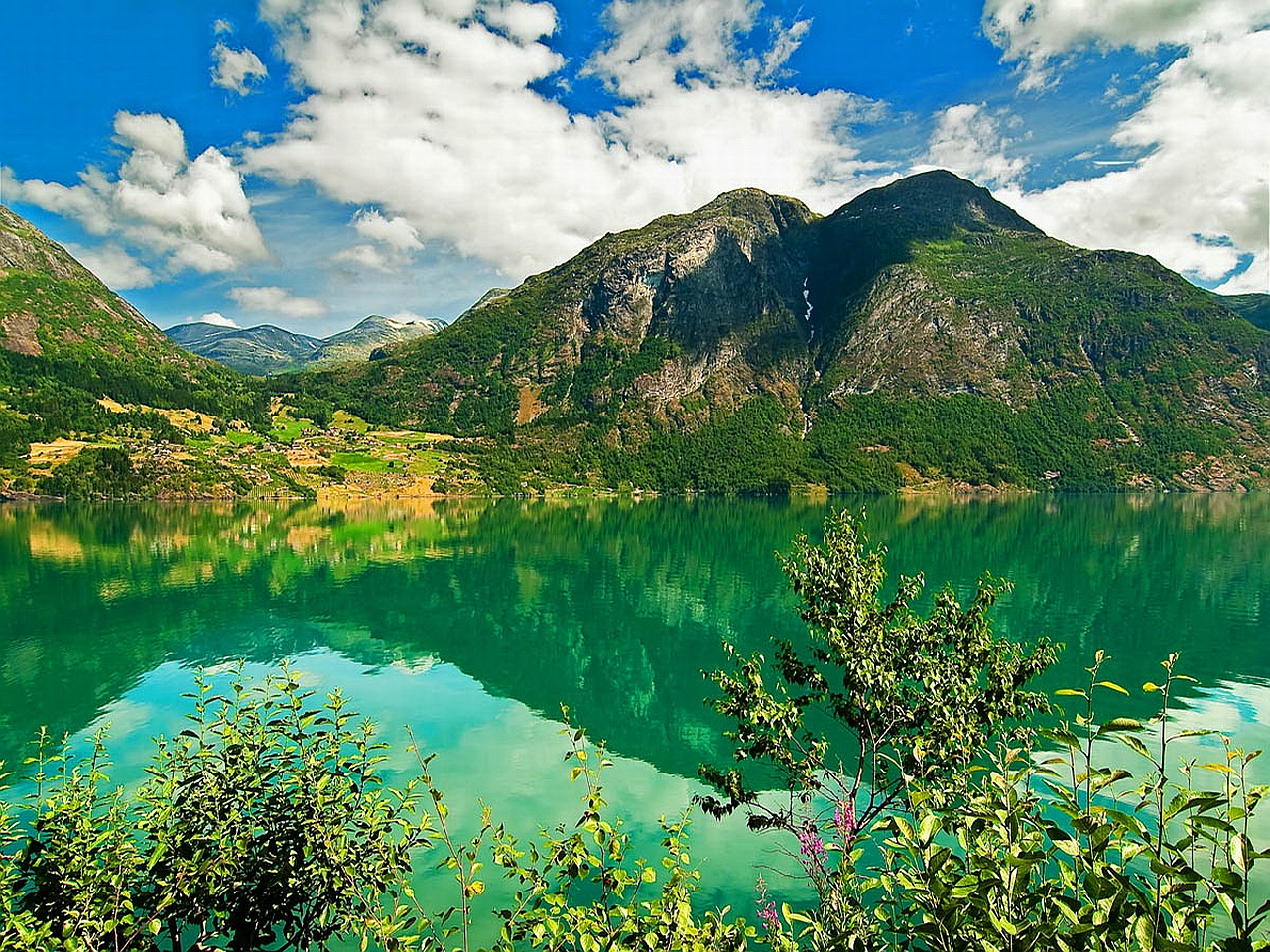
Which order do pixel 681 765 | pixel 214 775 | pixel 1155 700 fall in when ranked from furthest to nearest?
pixel 1155 700 < pixel 681 765 < pixel 214 775

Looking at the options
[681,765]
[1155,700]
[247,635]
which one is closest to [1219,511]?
[1155,700]

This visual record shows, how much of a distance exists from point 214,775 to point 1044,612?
63550 mm

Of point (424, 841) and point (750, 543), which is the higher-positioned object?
point (424, 841)

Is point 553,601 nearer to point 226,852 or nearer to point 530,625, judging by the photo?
point 530,625

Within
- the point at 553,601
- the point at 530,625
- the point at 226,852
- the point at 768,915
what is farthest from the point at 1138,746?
the point at 553,601

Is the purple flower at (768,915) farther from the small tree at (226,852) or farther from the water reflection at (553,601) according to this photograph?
the water reflection at (553,601)

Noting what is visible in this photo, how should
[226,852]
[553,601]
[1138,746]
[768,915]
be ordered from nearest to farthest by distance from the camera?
[1138,746], [768,915], [226,852], [553,601]

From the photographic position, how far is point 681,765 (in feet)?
107

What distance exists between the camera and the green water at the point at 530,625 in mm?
33625

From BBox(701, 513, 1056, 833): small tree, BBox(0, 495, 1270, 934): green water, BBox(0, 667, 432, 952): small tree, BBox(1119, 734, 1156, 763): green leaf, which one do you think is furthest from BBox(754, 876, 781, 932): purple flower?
BBox(0, 495, 1270, 934): green water

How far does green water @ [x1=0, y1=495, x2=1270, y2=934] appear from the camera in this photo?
110 feet

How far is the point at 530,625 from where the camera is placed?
60.3 meters

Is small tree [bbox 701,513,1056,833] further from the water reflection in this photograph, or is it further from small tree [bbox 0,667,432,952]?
the water reflection

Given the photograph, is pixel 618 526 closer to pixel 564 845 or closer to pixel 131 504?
pixel 131 504
